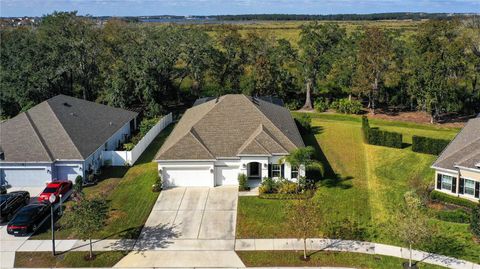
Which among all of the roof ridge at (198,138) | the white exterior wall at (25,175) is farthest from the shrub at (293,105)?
the white exterior wall at (25,175)

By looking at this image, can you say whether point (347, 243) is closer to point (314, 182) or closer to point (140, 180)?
point (314, 182)

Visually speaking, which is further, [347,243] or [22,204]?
[22,204]

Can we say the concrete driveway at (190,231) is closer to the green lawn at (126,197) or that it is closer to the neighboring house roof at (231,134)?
the green lawn at (126,197)

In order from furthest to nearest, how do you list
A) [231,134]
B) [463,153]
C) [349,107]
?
[349,107] → [231,134] → [463,153]

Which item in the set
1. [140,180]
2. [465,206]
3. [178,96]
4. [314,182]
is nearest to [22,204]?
[140,180]

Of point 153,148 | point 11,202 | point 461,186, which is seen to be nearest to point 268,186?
point 461,186

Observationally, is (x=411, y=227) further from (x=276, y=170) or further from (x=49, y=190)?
(x=49, y=190)

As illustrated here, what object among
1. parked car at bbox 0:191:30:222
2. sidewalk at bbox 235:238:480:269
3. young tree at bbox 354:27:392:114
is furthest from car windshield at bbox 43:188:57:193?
young tree at bbox 354:27:392:114
